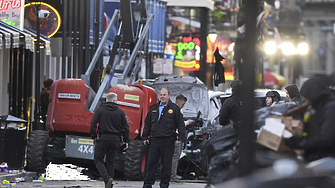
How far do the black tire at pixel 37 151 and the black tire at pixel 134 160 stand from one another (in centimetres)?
181

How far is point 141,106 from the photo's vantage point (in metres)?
13.0

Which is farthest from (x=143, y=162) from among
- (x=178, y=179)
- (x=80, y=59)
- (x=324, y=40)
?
(x=80, y=59)

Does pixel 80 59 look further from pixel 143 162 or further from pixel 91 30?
pixel 143 162

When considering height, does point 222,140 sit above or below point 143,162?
above

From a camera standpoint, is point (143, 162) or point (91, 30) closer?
point (143, 162)

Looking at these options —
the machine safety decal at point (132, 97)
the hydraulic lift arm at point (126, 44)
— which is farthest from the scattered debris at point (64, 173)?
the hydraulic lift arm at point (126, 44)

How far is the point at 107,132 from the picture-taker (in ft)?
36.1

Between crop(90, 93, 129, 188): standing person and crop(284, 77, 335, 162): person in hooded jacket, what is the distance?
5.78 metres

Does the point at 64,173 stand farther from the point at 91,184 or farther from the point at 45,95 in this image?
the point at 45,95

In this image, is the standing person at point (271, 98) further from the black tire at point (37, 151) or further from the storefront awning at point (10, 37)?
the storefront awning at point (10, 37)

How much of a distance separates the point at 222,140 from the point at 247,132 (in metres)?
1.30

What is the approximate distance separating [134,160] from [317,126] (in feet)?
25.1

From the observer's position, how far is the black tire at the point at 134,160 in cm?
1281

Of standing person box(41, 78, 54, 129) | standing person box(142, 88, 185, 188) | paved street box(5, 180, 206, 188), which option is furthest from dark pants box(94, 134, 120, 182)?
standing person box(41, 78, 54, 129)
